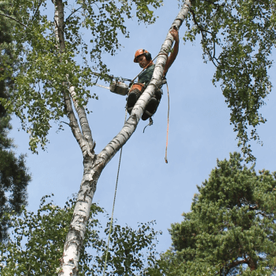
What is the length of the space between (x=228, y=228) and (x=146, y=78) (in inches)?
445

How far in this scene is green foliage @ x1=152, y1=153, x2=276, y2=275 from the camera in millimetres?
14234

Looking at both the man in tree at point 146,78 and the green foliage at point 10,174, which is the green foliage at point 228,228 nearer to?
the green foliage at point 10,174

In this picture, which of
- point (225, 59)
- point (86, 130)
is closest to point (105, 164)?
point (86, 130)

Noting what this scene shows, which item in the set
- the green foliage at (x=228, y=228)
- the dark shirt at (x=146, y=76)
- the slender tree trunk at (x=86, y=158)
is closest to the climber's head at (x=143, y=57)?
the dark shirt at (x=146, y=76)

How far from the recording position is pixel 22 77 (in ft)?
17.3

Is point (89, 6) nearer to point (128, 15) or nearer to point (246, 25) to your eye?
point (128, 15)

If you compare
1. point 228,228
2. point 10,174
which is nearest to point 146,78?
point 10,174

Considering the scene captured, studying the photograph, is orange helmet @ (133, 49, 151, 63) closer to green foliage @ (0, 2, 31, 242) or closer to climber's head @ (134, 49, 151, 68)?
climber's head @ (134, 49, 151, 68)

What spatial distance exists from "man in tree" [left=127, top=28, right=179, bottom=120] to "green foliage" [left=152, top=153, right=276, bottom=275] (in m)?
7.93

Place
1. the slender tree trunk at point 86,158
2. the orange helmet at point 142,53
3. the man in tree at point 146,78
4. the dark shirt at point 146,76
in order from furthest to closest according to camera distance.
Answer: the orange helmet at point 142,53
the dark shirt at point 146,76
the man in tree at point 146,78
the slender tree trunk at point 86,158

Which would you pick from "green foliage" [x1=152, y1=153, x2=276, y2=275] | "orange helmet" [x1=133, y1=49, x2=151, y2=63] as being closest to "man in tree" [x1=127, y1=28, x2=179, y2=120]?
"orange helmet" [x1=133, y1=49, x2=151, y2=63]

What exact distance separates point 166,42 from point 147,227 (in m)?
8.92

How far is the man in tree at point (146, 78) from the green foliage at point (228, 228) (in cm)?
793

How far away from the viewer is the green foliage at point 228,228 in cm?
1423
